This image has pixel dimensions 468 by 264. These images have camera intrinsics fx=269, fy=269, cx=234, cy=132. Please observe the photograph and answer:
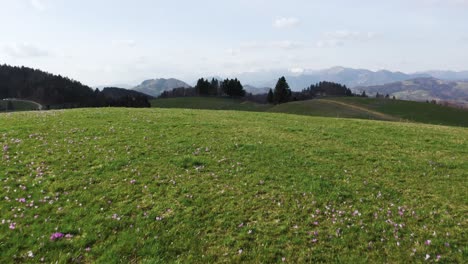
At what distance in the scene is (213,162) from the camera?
14414 mm

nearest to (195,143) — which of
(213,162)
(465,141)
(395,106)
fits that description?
(213,162)

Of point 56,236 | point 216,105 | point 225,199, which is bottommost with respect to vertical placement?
point 56,236

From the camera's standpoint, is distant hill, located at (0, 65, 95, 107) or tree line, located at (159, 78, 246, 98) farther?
distant hill, located at (0, 65, 95, 107)

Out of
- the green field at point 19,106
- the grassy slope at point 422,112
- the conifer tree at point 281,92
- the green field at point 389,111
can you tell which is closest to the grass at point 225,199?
the green field at point 389,111

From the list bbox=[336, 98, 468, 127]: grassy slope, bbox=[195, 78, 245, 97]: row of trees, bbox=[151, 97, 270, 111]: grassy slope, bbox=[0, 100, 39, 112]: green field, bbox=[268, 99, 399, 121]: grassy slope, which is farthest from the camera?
bbox=[0, 100, 39, 112]: green field

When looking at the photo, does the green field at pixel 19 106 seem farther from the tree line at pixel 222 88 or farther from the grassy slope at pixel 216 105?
the tree line at pixel 222 88

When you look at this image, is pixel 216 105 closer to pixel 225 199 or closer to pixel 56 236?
pixel 225 199

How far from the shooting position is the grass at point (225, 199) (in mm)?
7902

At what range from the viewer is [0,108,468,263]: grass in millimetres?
7902

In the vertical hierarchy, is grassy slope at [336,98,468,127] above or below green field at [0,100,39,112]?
below

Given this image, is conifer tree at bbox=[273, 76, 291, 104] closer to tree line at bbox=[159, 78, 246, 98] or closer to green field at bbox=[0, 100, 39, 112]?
tree line at bbox=[159, 78, 246, 98]

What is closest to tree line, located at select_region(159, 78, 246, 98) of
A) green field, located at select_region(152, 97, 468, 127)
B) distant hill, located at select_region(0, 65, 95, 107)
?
green field, located at select_region(152, 97, 468, 127)

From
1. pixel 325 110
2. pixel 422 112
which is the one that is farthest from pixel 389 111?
pixel 325 110

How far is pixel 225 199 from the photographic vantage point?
34.9 ft
